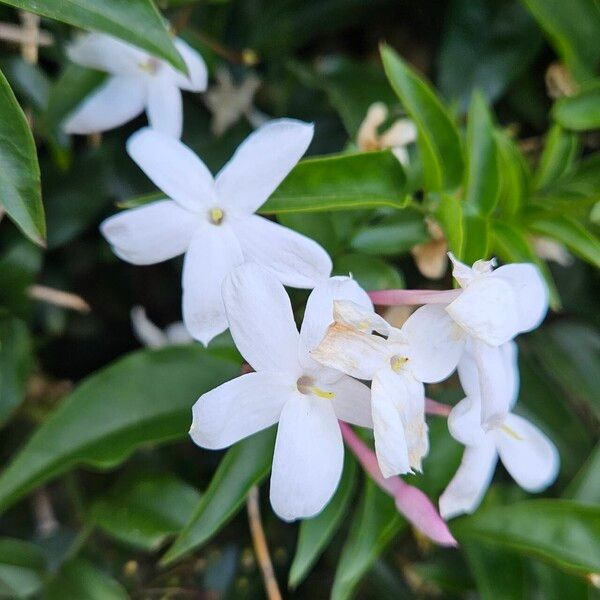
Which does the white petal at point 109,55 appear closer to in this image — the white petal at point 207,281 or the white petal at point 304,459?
the white petal at point 207,281

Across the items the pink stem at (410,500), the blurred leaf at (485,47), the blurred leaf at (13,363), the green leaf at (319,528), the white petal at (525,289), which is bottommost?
the green leaf at (319,528)

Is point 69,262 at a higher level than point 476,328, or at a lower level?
lower

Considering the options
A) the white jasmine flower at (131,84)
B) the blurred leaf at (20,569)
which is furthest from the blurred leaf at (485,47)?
the blurred leaf at (20,569)

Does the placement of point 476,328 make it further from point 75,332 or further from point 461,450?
point 75,332

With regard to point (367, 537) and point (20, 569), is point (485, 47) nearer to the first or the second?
point (367, 537)

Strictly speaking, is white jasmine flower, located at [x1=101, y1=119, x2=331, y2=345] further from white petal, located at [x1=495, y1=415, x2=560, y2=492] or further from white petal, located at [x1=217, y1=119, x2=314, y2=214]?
white petal, located at [x1=495, y1=415, x2=560, y2=492]

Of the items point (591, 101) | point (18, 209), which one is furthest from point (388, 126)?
point (18, 209)

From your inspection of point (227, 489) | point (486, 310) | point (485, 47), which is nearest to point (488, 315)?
point (486, 310)
